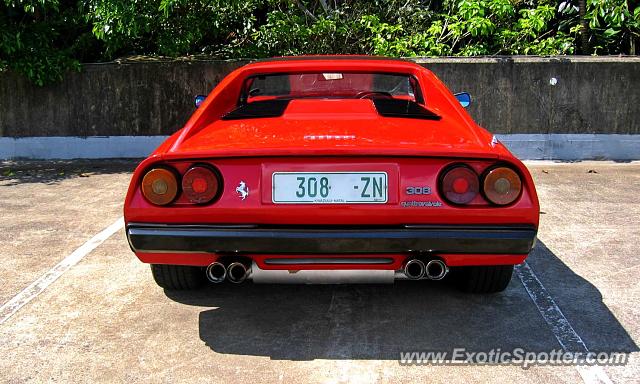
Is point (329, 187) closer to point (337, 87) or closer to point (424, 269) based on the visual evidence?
point (424, 269)

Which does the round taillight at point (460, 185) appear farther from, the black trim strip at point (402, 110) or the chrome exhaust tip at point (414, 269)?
the black trim strip at point (402, 110)

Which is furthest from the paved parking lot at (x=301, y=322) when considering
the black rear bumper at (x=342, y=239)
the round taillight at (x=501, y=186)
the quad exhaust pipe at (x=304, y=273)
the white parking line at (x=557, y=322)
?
the round taillight at (x=501, y=186)

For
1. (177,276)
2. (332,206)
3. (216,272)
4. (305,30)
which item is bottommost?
(177,276)

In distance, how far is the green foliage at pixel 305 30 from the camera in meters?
8.35

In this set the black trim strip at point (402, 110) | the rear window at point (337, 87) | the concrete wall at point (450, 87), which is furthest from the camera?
the concrete wall at point (450, 87)

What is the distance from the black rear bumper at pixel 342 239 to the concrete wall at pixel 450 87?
540 cm

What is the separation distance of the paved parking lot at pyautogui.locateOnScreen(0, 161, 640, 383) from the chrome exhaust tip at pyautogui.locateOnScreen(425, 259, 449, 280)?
1.21 ft

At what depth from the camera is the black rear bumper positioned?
9.54 feet

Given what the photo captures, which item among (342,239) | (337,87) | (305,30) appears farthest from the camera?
(305,30)

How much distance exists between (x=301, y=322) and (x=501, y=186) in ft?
4.01

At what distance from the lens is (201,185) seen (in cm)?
300

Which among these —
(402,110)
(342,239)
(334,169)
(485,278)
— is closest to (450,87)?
(402,110)

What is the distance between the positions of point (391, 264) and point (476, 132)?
843 millimetres

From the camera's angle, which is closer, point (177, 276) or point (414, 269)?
point (414, 269)
